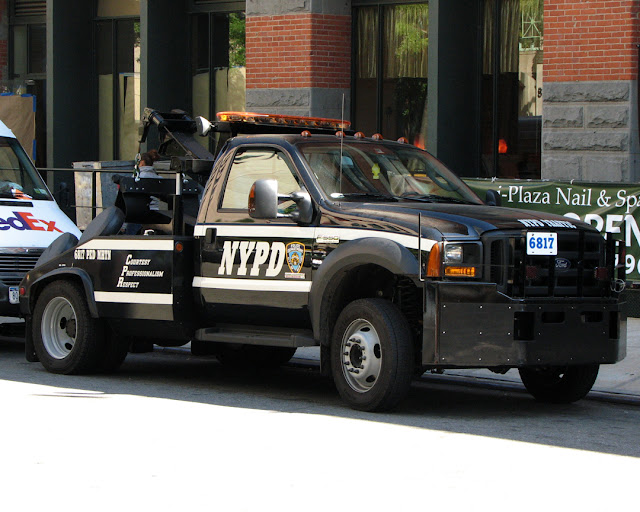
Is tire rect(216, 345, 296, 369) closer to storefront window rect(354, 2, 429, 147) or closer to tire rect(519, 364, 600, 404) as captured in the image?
tire rect(519, 364, 600, 404)

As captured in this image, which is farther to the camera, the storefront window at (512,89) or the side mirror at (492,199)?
the storefront window at (512,89)

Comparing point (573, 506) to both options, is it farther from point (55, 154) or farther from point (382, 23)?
point (55, 154)

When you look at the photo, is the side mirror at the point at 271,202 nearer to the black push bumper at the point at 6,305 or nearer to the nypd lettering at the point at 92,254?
the nypd lettering at the point at 92,254

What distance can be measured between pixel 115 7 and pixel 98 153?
110 inches

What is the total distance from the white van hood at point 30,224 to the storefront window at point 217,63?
8.10 meters

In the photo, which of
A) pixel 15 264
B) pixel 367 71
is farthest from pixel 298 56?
pixel 15 264

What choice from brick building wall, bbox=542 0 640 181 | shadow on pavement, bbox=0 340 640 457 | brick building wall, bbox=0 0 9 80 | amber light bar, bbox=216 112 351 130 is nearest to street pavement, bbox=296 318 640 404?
shadow on pavement, bbox=0 340 640 457

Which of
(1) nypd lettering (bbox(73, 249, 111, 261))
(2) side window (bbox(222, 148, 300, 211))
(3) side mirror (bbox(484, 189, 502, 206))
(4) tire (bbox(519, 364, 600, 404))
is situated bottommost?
(4) tire (bbox(519, 364, 600, 404))

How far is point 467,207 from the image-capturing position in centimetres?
941

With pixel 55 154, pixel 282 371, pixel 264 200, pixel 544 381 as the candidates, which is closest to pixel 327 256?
pixel 264 200

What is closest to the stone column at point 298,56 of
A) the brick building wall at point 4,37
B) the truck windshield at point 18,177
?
the truck windshield at point 18,177

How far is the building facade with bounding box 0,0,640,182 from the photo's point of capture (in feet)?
51.7

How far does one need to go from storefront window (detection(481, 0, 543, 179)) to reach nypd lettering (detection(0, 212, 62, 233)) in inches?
290

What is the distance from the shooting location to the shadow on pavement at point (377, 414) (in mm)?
8453
